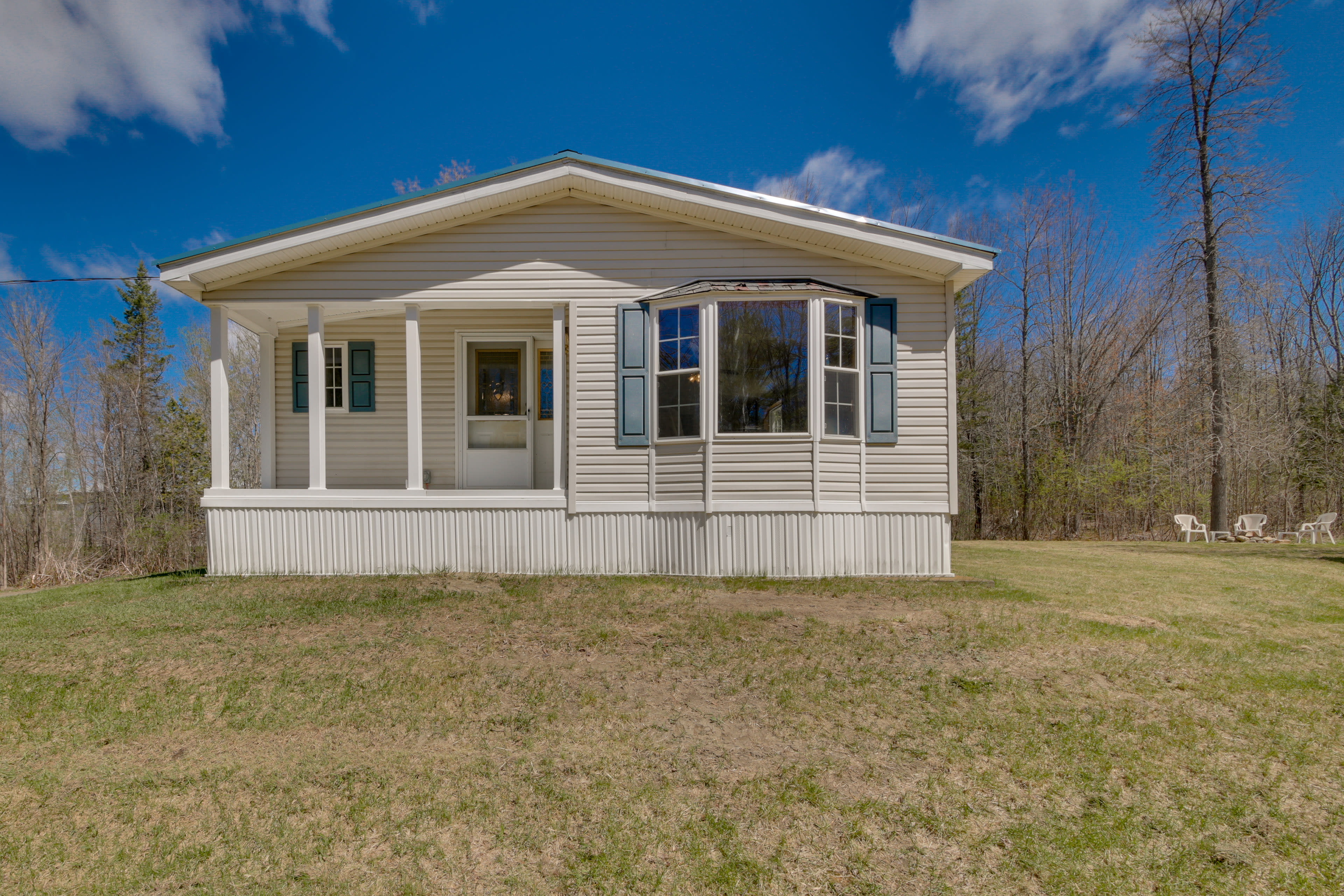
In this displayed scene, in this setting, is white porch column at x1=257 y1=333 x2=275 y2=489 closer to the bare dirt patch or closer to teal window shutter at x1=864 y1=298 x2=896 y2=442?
the bare dirt patch

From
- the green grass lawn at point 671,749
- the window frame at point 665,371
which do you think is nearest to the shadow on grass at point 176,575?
the green grass lawn at point 671,749

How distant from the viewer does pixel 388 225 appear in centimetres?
709

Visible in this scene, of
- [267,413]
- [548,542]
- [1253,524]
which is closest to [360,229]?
[267,413]

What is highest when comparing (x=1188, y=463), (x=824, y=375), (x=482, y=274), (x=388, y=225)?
(x=388, y=225)

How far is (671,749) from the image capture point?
128 inches

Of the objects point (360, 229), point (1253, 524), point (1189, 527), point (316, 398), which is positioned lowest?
point (1189, 527)

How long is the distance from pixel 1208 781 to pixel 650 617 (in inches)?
148

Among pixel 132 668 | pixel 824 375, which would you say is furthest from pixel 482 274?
pixel 132 668

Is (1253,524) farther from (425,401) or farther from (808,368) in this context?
(425,401)

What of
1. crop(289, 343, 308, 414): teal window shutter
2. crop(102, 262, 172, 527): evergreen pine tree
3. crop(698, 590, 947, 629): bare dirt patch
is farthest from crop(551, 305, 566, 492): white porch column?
crop(102, 262, 172, 527): evergreen pine tree

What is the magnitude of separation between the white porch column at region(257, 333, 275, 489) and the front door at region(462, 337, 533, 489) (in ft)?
9.19

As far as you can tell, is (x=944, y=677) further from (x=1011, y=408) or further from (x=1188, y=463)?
→ (x=1011, y=408)

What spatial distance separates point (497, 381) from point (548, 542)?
281 centimetres

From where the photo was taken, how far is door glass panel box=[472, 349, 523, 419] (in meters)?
8.84
